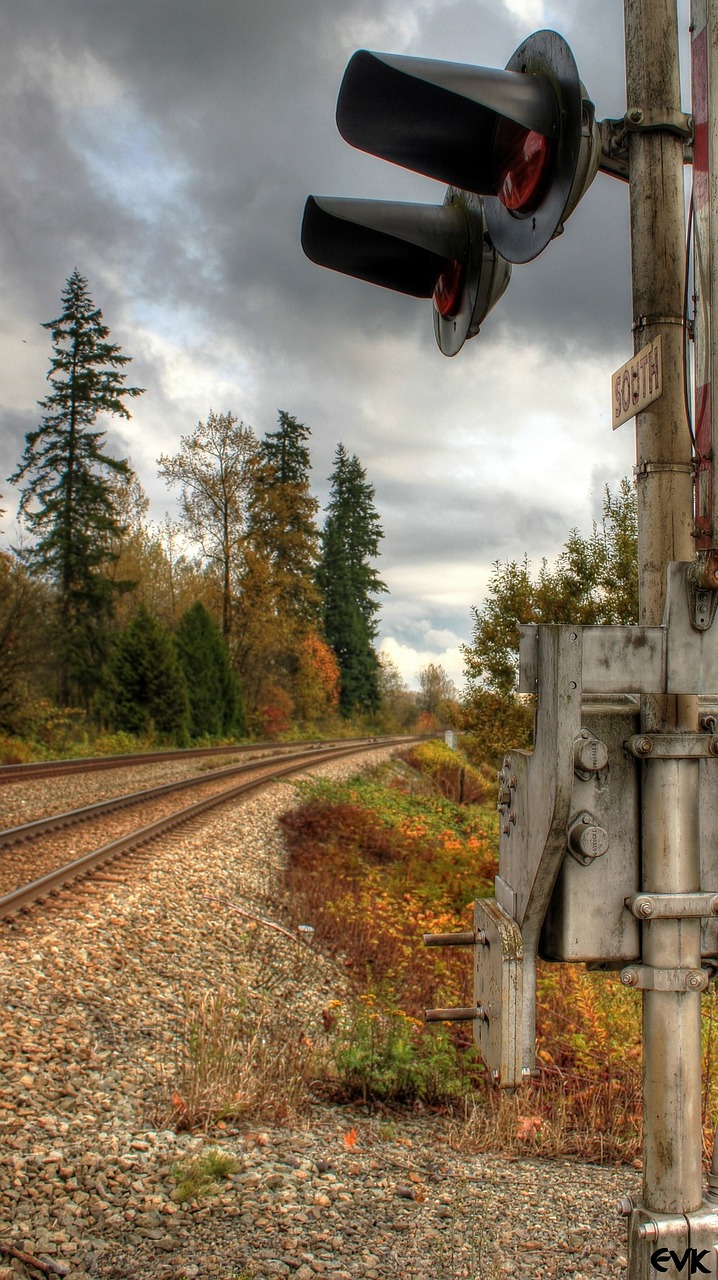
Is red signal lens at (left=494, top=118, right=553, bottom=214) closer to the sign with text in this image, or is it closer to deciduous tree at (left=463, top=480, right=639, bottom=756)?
the sign with text

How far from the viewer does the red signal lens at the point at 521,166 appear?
1648 mm

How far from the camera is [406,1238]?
3.35m

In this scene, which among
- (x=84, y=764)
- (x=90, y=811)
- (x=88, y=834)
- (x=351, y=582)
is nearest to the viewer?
(x=88, y=834)

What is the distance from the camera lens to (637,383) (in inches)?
68.6

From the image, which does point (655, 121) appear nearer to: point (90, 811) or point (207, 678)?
point (90, 811)

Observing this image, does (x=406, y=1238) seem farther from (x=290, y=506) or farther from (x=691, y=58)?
(x=290, y=506)

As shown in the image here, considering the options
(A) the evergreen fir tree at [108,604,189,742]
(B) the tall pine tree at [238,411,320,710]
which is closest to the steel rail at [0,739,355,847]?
(A) the evergreen fir tree at [108,604,189,742]

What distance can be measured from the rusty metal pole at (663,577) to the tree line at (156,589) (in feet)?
72.0

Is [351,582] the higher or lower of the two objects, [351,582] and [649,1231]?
the higher

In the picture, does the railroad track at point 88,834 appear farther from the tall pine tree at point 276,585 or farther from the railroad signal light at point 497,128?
the tall pine tree at point 276,585

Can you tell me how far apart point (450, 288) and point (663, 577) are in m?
1.04

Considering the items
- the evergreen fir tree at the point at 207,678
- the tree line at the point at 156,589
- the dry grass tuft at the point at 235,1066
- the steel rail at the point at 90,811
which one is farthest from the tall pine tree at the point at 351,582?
the dry grass tuft at the point at 235,1066

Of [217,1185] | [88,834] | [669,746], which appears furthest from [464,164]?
[88,834]

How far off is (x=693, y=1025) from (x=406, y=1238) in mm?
2504
